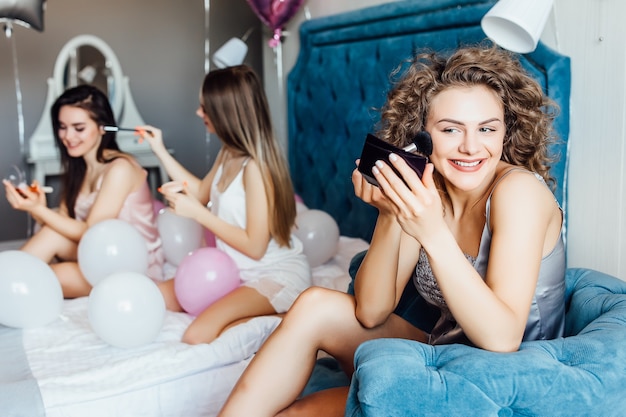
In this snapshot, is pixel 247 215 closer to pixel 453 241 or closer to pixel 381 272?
pixel 381 272

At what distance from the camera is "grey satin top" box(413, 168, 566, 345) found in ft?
4.77

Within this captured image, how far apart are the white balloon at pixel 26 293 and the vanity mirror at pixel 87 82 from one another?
1.71 m

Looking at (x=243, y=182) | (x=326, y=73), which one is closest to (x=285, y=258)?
(x=243, y=182)

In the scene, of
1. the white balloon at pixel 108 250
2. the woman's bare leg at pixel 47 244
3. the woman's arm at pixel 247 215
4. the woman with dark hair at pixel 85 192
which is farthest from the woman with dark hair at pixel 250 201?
the woman's bare leg at pixel 47 244

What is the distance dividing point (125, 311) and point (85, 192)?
3.26 feet

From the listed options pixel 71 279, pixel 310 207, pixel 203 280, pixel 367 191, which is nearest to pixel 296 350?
pixel 367 191

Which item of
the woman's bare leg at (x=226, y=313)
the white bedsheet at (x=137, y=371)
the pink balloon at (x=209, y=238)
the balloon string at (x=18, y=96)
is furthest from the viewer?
the balloon string at (x=18, y=96)

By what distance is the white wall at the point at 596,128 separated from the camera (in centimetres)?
193

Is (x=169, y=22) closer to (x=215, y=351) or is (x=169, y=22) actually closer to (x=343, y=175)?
(x=343, y=175)

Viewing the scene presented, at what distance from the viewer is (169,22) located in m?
4.20

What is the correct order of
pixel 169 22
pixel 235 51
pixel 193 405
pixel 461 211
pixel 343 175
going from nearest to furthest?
pixel 461 211
pixel 193 405
pixel 343 175
pixel 235 51
pixel 169 22

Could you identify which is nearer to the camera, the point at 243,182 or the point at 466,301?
the point at 466,301

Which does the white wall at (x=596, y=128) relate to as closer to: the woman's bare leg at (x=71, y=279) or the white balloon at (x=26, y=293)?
the white balloon at (x=26, y=293)

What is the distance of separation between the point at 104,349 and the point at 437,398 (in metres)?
1.18
